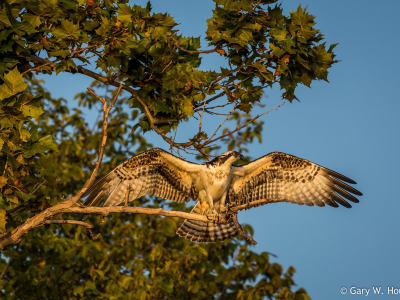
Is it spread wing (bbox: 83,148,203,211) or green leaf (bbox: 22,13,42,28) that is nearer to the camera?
green leaf (bbox: 22,13,42,28)

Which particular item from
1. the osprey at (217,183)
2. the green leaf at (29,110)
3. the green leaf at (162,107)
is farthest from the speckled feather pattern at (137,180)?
the green leaf at (29,110)

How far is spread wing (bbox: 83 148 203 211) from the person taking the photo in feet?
25.8

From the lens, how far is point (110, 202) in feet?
25.8

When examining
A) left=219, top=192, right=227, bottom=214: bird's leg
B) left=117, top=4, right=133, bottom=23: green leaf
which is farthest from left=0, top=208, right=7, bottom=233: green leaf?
left=219, top=192, right=227, bottom=214: bird's leg

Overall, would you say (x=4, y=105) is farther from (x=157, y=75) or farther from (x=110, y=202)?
(x=110, y=202)

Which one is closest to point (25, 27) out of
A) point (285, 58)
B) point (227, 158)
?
point (285, 58)

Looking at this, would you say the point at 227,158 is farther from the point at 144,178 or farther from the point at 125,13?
the point at 125,13

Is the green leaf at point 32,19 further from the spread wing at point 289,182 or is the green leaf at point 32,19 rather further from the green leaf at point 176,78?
the spread wing at point 289,182

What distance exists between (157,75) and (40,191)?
270 centimetres

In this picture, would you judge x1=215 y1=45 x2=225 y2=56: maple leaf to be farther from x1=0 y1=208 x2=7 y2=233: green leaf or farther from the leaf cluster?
x1=0 y1=208 x2=7 y2=233: green leaf

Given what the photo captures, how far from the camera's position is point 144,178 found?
26.6ft

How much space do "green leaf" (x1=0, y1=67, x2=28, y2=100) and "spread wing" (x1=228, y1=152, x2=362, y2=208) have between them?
14.8 ft

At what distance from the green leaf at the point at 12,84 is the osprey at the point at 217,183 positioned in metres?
3.02

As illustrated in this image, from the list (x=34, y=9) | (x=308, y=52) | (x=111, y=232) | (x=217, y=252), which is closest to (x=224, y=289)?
(x=217, y=252)
